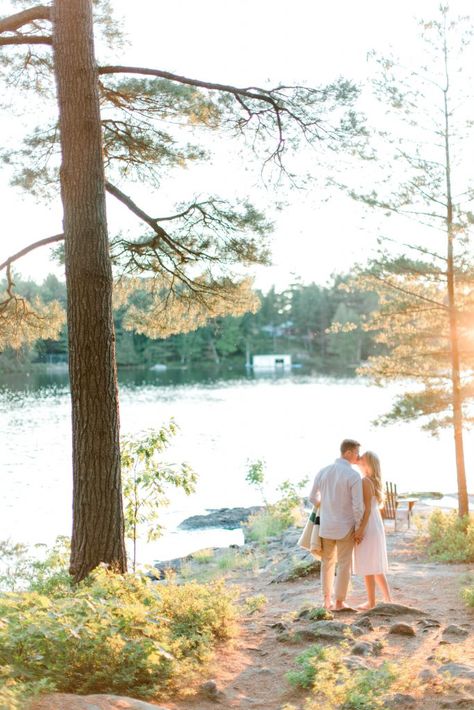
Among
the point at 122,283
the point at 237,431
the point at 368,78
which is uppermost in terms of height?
the point at 368,78

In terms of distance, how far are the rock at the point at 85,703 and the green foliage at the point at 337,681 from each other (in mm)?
Answer: 990

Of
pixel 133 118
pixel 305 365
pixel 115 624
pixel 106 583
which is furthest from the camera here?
pixel 305 365

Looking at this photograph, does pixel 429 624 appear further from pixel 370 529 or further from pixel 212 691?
pixel 212 691

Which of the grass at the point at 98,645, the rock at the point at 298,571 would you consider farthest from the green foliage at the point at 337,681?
the rock at the point at 298,571

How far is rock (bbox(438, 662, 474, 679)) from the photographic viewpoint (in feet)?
15.7

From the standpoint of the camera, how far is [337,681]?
15.6 feet

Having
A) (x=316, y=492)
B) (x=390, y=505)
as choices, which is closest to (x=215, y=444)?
Result: (x=390, y=505)

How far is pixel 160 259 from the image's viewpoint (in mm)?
9180

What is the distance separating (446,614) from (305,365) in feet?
311

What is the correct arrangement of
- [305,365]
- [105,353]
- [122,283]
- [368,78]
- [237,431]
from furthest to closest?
[305,365] → [237,431] → [368,78] → [122,283] → [105,353]

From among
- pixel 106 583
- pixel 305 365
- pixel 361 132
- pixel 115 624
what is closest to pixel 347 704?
pixel 115 624

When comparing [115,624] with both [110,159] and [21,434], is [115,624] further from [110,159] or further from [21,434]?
[21,434]

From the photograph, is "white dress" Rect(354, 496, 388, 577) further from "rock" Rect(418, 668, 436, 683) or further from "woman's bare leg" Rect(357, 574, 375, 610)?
"rock" Rect(418, 668, 436, 683)

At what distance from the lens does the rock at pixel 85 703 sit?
372 cm
